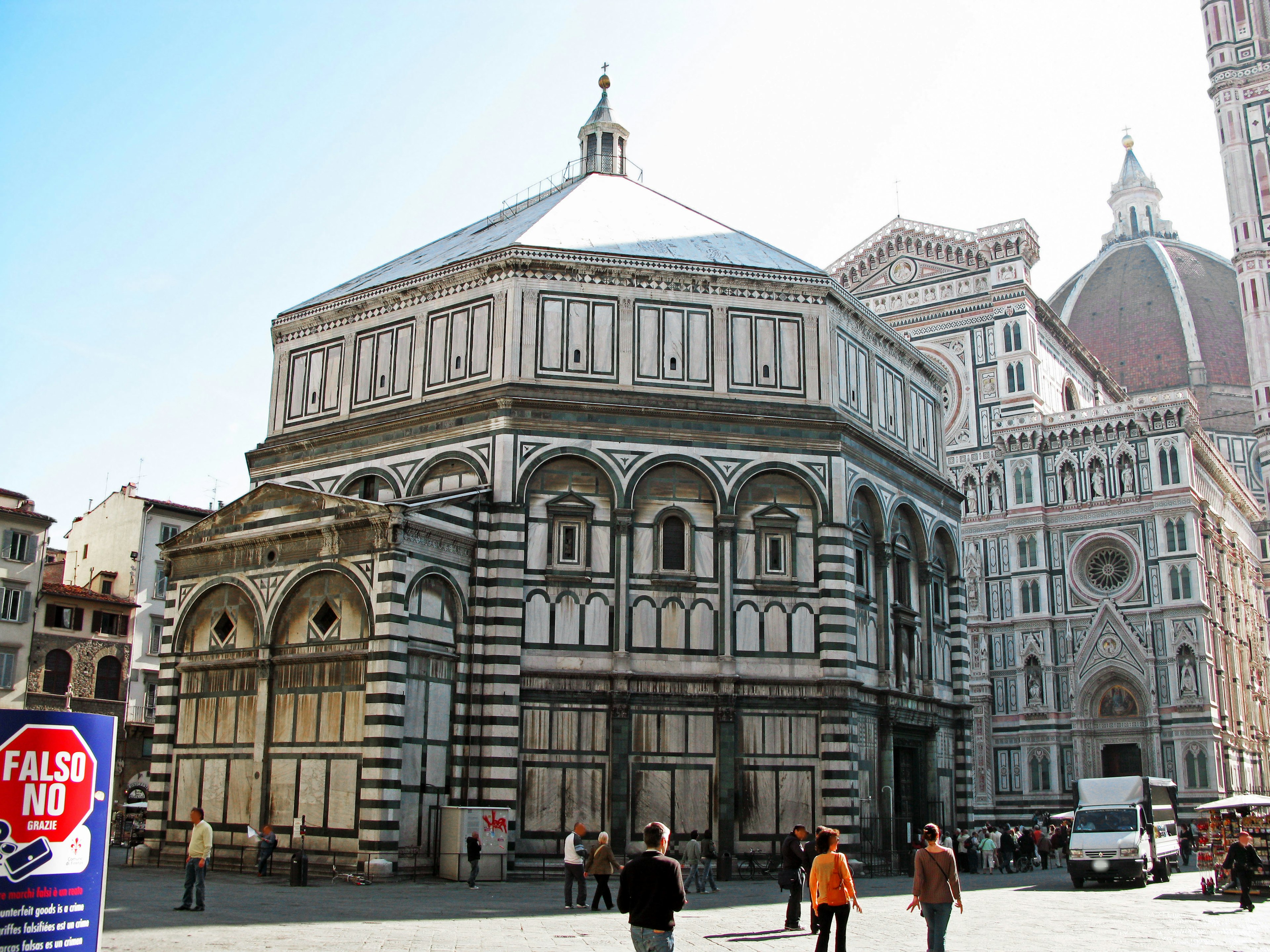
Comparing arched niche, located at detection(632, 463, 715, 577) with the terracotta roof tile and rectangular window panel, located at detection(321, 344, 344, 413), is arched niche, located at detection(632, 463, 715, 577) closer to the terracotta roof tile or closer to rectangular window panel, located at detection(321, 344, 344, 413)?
rectangular window panel, located at detection(321, 344, 344, 413)

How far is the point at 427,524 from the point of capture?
2467 cm

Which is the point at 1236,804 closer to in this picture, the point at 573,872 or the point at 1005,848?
the point at 1005,848

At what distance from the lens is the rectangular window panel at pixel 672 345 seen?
28.5 meters

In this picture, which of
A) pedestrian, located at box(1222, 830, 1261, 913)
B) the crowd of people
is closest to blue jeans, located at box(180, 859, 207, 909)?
pedestrian, located at box(1222, 830, 1261, 913)

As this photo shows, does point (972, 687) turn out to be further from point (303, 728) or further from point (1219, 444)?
point (1219, 444)

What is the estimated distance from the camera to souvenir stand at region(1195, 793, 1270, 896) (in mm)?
21781

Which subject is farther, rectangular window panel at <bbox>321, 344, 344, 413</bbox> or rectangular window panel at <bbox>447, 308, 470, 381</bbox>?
rectangular window panel at <bbox>321, 344, 344, 413</bbox>

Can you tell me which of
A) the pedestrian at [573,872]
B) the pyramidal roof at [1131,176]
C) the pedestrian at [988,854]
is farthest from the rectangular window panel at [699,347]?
the pyramidal roof at [1131,176]

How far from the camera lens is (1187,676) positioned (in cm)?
5125

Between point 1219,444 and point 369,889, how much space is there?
283 ft

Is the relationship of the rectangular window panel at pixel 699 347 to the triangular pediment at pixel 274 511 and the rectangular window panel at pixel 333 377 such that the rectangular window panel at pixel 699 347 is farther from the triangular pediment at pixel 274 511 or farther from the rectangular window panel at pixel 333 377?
the rectangular window panel at pixel 333 377

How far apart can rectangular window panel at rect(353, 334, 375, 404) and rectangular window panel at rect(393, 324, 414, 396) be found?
0.77m

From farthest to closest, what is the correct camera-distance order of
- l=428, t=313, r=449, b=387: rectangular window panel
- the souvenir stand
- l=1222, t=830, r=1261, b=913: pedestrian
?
l=428, t=313, r=449, b=387: rectangular window panel → the souvenir stand → l=1222, t=830, r=1261, b=913: pedestrian

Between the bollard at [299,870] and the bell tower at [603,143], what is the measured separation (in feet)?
74.4
